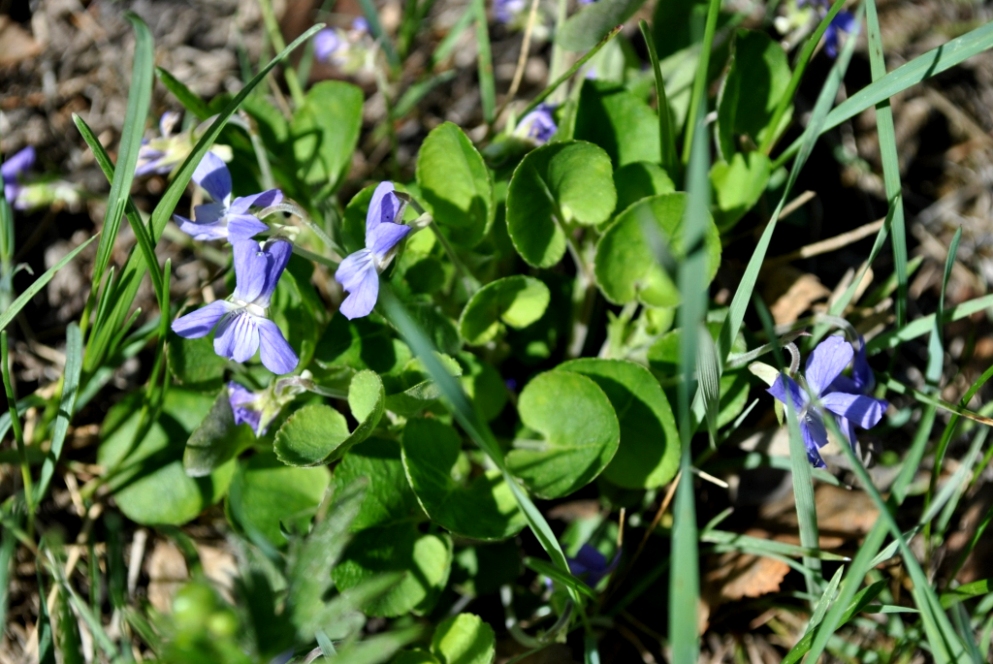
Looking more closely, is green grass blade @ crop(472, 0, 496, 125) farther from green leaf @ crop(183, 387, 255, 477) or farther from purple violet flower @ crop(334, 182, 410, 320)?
green leaf @ crop(183, 387, 255, 477)

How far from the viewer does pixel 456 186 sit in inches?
82.4

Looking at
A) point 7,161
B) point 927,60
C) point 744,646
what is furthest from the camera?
point 7,161

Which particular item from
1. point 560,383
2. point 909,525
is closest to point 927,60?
point 560,383

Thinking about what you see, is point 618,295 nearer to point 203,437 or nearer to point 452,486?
point 452,486

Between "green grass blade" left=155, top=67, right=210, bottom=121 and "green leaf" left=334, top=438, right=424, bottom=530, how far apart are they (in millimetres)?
945

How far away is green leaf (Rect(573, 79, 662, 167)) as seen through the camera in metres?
2.17

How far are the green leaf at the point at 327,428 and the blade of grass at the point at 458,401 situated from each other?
0.22 metres

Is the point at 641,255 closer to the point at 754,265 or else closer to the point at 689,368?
the point at 754,265

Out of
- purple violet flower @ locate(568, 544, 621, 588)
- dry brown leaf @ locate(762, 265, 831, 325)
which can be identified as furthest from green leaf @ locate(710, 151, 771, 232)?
purple violet flower @ locate(568, 544, 621, 588)

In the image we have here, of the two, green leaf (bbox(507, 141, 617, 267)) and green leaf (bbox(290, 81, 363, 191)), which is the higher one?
green leaf (bbox(290, 81, 363, 191))

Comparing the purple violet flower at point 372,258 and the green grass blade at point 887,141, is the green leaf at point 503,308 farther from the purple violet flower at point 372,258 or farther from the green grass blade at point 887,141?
the green grass blade at point 887,141

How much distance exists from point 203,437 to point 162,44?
2009mm

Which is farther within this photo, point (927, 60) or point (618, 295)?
point (618, 295)

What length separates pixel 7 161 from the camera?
2.86 metres
